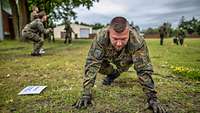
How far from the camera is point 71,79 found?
25.7 feet

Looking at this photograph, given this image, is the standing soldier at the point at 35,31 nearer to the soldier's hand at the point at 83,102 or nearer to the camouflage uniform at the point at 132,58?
the camouflage uniform at the point at 132,58

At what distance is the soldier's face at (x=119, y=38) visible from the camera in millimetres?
4598

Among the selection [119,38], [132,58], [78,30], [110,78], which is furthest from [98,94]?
[78,30]

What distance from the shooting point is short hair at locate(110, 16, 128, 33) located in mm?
4582

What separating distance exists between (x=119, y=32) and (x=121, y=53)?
0.73 metres

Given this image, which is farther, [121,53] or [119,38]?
[121,53]

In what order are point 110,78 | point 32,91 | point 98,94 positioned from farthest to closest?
point 110,78 → point 32,91 → point 98,94

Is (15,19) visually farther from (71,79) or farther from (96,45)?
(96,45)

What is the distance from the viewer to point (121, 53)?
5242 millimetres

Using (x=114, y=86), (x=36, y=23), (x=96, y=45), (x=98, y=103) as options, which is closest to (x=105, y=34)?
(x=96, y=45)

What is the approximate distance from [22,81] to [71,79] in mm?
1299

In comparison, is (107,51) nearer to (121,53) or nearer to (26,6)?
(121,53)

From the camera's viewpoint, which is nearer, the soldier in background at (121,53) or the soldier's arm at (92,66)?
the soldier in background at (121,53)

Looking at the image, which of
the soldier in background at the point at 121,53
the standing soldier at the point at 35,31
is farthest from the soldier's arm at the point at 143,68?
the standing soldier at the point at 35,31
